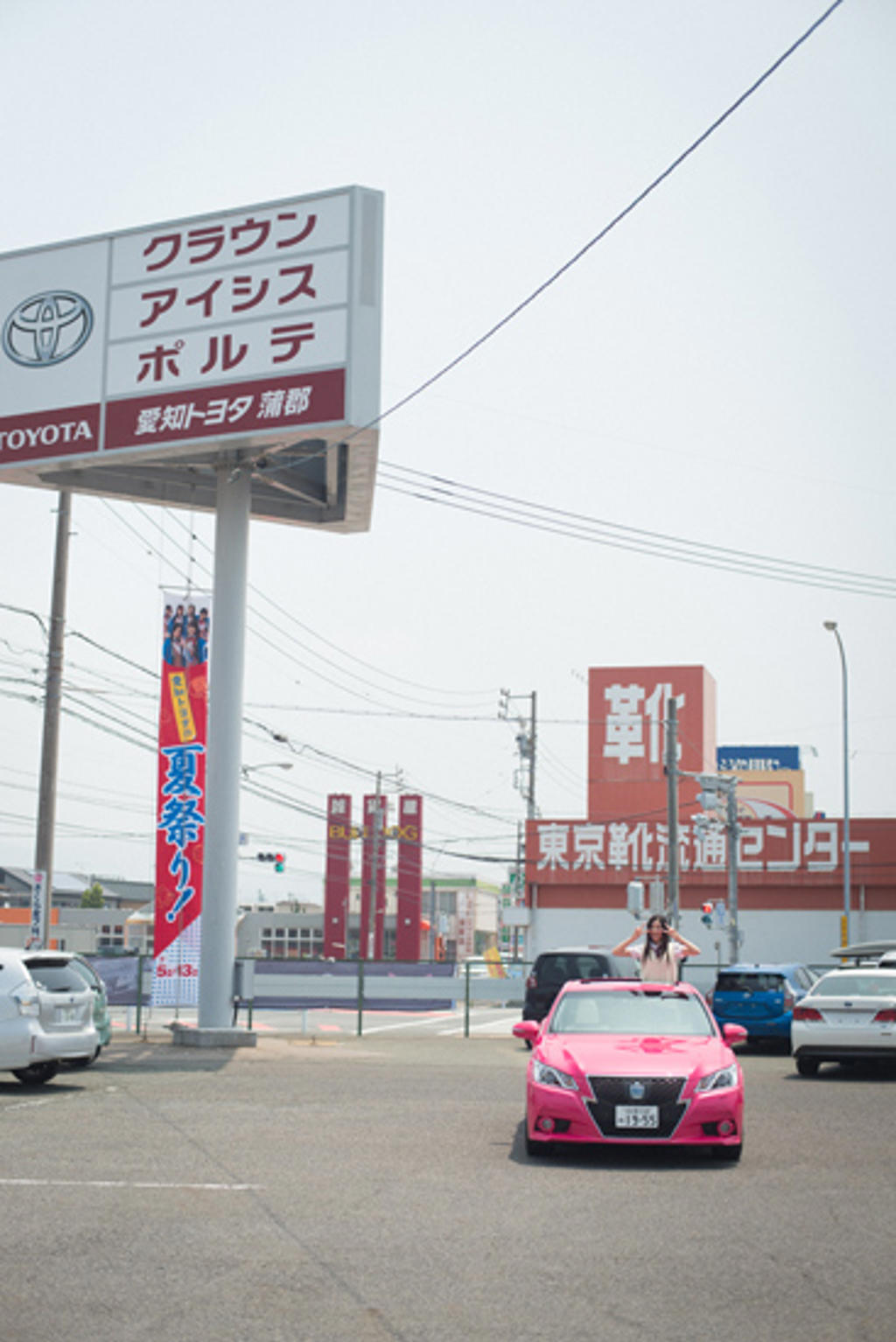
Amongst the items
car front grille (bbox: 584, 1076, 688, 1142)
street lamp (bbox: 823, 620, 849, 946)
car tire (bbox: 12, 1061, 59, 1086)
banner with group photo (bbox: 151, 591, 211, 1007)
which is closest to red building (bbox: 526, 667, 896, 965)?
street lamp (bbox: 823, 620, 849, 946)

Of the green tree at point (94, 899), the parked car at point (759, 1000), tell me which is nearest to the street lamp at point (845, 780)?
the parked car at point (759, 1000)


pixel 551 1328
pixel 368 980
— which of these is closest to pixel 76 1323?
pixel 551 1328

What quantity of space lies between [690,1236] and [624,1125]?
2.36 metres

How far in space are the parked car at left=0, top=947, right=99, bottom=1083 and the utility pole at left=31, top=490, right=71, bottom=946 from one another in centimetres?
870

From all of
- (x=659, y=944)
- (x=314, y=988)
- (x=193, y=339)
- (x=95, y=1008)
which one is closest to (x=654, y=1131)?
(x=659, y=944)

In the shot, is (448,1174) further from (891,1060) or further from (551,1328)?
(891,1060)

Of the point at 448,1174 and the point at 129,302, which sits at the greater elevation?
the point at 129,302

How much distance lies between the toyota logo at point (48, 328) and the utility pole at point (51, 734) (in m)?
3.10

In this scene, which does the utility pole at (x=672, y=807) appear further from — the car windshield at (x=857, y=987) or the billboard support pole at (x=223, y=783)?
the billboard support pole at (x=223, y=783)

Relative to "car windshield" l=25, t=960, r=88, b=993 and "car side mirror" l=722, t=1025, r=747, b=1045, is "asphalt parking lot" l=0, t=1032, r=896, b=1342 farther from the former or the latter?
"car windshield" l=25, t=960, r=88, b=993

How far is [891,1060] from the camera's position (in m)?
17.8

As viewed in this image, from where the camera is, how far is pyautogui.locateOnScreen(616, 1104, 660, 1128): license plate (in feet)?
33.4

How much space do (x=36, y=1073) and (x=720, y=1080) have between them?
29.9ft

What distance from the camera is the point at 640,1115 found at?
33.4ft
